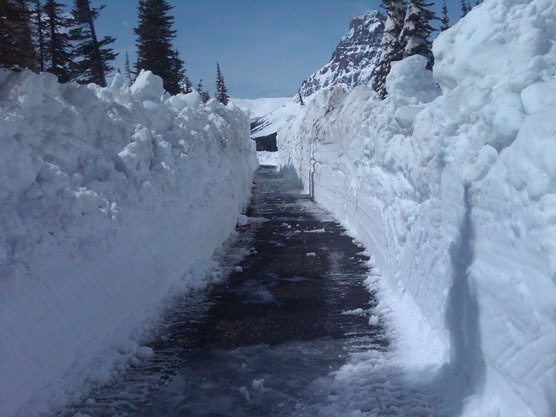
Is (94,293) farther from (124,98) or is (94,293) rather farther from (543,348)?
(124,98)

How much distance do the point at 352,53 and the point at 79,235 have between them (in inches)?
7595

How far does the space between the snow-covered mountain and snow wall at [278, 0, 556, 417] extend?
173 metres

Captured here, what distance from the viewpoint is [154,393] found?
5418mm

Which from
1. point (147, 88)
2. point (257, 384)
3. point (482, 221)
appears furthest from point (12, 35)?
point (482, 221)

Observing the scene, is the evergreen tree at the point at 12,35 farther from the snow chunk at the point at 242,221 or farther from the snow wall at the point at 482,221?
the snow chunk at the point at 242,221

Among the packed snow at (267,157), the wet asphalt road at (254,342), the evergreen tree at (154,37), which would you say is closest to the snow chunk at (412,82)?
the wet asphalt road at (254,342)

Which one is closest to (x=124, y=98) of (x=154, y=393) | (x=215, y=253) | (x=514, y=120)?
(x=215, y=253)

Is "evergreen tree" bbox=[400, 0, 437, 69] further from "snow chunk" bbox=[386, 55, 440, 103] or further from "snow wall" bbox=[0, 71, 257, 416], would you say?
"snow wall" bbox=[0, 71, 257, 416]

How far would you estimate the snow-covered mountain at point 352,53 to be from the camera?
592ft

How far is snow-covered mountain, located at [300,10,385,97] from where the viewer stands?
180m

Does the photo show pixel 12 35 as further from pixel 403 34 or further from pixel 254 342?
pixel 403 34

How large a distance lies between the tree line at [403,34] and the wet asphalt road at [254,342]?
40.7 feet

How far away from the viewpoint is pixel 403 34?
867 inches

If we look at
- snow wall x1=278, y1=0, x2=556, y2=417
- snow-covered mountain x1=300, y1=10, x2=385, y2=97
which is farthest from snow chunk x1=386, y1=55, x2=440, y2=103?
snow-covered mountain x1=300, y1=10, x2=385, y2=97
